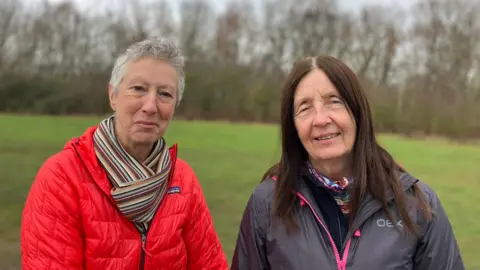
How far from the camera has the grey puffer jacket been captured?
6.39ft

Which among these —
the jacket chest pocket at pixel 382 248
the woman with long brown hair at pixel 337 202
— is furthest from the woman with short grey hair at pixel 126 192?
the jacket chest pocket at pixel 382 248

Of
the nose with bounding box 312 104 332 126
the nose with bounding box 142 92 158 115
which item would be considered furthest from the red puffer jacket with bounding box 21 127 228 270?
the nose with bounding box 312 104 332 126

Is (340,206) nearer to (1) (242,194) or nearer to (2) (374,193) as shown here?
(2) (374,193)

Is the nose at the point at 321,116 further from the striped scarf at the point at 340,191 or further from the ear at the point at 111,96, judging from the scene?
the ear at the point at 111,96

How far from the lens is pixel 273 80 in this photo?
122 ft

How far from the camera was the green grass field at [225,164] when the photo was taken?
991 centimetres

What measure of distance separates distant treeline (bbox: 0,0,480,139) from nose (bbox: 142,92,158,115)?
72.2 feet

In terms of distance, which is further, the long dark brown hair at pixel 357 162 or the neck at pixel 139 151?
the neck at pixel 139 151

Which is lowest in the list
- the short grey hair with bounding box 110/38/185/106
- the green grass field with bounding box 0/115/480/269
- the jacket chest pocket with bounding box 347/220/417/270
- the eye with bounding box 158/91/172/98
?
the green grass field with bounding box 0/115/480/269

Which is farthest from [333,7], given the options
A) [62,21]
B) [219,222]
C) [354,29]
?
[219,222]

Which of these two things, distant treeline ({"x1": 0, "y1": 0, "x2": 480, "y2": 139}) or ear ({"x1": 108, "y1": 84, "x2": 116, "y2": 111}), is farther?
distant treeline ({"x1": 0, "y1": 0, "x2": 480, "y2": 139})

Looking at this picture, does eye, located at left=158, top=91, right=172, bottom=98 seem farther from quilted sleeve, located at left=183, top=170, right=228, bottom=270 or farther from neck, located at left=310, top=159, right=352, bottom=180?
neck, located at left=310, top=159, right=352, bottom=180

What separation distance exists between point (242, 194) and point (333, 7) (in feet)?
118

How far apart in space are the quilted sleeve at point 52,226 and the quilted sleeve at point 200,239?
1.90 ft
